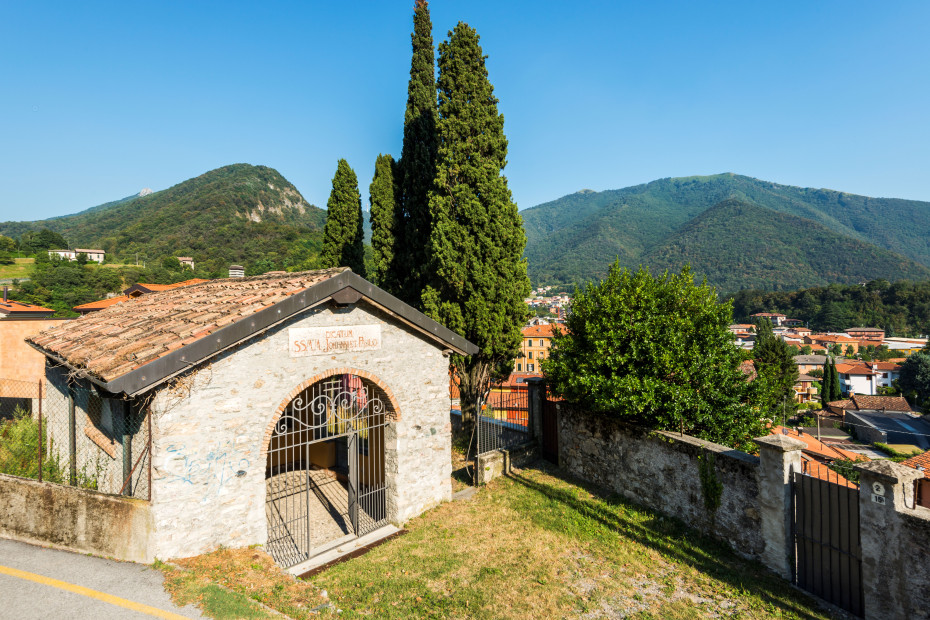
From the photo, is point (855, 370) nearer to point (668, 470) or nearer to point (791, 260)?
point (668, 470)

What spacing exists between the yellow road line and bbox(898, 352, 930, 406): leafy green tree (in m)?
74.8

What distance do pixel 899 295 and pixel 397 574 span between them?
152 meters

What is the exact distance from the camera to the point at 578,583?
649 centimetres

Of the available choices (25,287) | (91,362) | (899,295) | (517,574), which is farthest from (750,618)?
(899,295)

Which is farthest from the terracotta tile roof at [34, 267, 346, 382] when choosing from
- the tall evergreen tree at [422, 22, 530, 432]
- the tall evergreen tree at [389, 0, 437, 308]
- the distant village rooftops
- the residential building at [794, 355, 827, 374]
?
the residential building at [794, 355, 827, 374]

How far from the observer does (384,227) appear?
56.2 feet

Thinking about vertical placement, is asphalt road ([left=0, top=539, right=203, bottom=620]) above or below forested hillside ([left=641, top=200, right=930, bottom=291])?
below

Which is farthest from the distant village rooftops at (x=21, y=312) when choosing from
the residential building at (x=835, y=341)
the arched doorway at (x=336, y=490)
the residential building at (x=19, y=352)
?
the residential building at (x=835, y=341)

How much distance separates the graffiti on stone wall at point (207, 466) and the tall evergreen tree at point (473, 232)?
7.15m

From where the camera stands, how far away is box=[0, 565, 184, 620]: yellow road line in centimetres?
471

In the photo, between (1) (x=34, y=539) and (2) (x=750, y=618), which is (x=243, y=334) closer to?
(1) (x=34, y=539)

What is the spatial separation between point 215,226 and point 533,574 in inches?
3825

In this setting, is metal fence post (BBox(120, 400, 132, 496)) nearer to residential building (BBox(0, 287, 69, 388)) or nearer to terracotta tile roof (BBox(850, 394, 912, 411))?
residential building (BBox(0, 287, 69, 388))

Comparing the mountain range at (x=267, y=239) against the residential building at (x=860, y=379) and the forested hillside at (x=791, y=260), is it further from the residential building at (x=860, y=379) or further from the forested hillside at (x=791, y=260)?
the residential building at (x=860, y=379)
